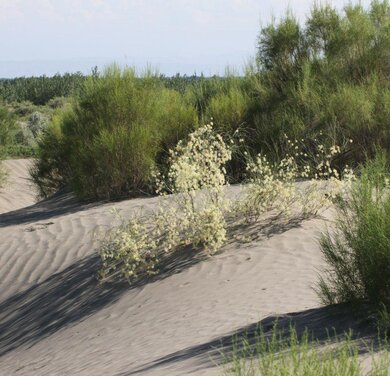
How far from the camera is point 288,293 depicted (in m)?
9.00

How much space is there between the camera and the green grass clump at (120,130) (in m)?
16.0

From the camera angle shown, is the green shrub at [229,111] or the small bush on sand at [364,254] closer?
the small bush on sand at [364,254]

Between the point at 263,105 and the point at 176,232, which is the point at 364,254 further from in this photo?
the point at 263,105

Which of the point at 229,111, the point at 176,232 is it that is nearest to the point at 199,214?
the point at 176,232

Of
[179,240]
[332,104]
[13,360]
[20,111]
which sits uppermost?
[20,111]

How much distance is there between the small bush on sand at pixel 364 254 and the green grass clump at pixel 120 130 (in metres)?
8.34

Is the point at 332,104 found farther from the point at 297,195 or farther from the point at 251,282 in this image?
the point at 251,282

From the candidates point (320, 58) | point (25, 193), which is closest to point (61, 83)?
point (25, 193)

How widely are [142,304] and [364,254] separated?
3.33 metres

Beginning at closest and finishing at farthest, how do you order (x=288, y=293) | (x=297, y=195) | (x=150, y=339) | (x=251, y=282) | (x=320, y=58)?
(x=150, y=339) → (x=288, y=293) → (x=251, y=282) → (x=297, y=195) → (x=320, y=58)

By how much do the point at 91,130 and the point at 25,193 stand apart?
1255cm

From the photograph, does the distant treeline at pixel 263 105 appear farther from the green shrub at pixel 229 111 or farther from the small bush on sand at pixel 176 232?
the small bush on sand at pixel 176 232

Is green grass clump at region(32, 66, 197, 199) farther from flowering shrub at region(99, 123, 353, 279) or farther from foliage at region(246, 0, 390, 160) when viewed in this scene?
flowering shrub at region(99, 123, 353, 279)

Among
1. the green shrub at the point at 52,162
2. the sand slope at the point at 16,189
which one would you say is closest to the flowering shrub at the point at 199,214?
the green shrub at the point at 52,162
